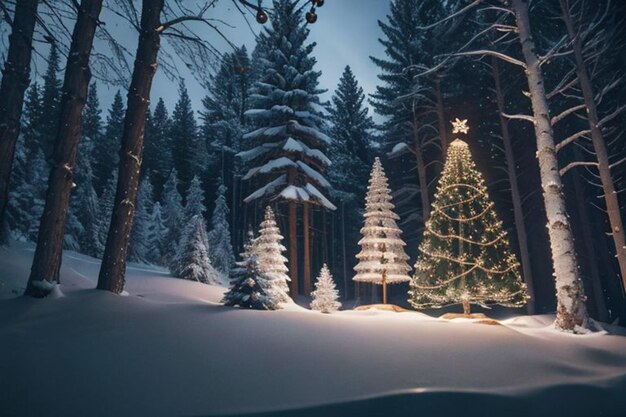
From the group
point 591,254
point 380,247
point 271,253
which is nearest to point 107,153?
point 271,253

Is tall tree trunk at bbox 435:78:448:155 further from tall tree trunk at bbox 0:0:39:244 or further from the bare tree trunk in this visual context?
tall tree trunk at bbox 0:0:39:244

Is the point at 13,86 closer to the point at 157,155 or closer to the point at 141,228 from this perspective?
the point at 141,228

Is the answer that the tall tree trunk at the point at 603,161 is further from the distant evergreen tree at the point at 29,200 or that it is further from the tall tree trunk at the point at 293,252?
the distant evergreen tree at the point at 29,200

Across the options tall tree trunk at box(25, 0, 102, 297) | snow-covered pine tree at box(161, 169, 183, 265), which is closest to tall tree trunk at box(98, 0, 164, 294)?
tall tree trunk at box(25, 0, 102, 297)

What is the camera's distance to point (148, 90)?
24.1ft

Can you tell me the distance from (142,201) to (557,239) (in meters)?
35.6

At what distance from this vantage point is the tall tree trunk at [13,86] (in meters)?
5.96

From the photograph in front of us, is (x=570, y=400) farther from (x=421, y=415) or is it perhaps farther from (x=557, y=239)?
(x=557, y=239)

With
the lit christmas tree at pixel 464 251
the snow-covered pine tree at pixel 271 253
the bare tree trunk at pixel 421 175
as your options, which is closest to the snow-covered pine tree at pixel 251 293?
the lit christmas tree at pixel 464 251

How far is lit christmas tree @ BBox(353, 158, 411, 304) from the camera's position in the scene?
55.3 ft

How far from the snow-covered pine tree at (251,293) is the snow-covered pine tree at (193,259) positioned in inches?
378

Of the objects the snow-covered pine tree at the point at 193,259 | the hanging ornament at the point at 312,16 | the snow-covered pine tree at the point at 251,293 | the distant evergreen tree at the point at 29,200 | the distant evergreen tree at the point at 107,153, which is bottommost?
the snow-covered pine tree at the point at 251,293

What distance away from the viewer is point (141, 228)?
1325 inches

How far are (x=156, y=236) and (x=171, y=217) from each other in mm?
2815
